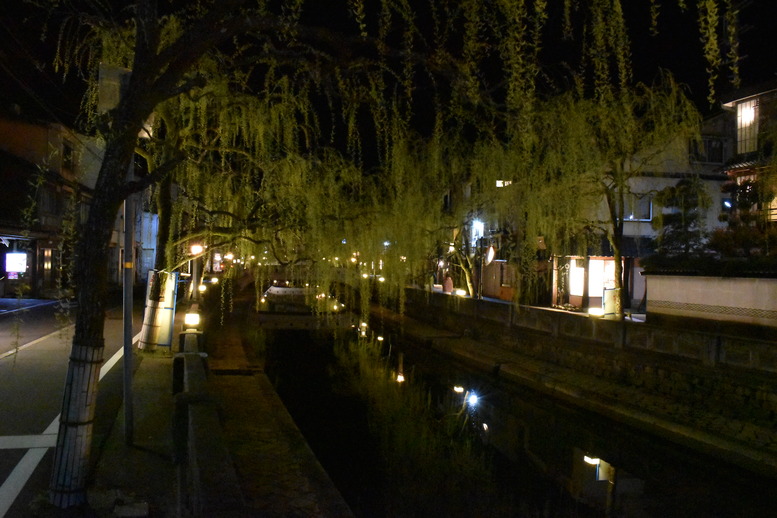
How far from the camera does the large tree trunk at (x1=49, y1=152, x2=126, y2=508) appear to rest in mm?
5164

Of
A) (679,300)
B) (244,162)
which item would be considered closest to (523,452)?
(679,300)

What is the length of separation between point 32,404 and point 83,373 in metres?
5.21

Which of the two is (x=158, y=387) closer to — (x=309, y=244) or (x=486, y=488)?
(x=309, y=244)

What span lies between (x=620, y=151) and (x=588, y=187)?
5.86 feet

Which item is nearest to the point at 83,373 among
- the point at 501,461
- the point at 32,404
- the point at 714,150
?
the point at 32,404

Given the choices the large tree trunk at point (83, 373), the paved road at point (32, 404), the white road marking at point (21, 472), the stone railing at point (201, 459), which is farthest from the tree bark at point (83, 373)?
the stone railing at point (201, 459)

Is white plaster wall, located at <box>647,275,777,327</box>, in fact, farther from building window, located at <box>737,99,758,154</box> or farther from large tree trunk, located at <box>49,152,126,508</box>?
large tree trunk, located at <box>49,152,126,508</box>

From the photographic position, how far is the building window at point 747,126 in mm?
19812

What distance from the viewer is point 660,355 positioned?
1284 cm

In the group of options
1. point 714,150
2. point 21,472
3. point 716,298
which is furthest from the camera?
point 714,150

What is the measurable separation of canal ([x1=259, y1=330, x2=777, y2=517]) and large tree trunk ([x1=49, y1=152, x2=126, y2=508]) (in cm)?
357

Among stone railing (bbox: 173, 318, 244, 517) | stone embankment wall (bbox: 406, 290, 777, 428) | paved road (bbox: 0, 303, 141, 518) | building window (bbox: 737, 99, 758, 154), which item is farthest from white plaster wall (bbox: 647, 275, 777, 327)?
paved road (bbox: 0, 303, 141, 518)

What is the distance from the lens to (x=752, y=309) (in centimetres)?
1278

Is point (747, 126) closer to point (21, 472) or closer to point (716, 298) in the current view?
point (716, 298)
